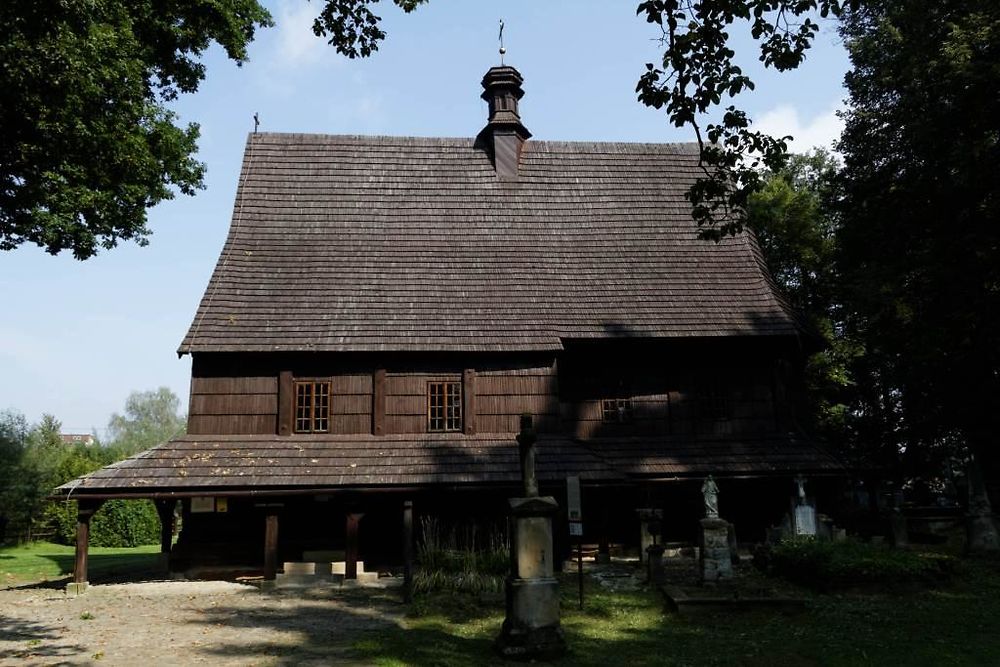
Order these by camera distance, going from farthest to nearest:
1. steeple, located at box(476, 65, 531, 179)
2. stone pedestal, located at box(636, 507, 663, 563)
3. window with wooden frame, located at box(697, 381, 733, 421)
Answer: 1. steeple, located at box(476, 65, 531, 179)
2. window with wooden frame, located at box(697, 381, 733, 421)
3. stone pedestal, located at box(636, 507, 663, 563)

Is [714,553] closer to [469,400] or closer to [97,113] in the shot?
[469,400]

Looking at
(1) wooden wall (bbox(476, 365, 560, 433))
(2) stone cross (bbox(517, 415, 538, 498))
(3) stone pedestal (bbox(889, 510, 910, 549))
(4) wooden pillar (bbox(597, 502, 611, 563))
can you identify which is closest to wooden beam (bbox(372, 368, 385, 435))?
(1) wooden wall (bbox(476, 365, 560, 433))

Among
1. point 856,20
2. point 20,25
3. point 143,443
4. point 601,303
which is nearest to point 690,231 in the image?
point 601,303

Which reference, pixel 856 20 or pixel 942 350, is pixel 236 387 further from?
pixel 856 20

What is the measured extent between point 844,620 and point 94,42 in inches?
587

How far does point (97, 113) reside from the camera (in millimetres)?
13664

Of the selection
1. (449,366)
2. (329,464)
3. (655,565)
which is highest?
(449,366)

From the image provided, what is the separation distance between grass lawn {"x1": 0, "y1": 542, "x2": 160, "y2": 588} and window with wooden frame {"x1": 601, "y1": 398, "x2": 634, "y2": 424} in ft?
39.2

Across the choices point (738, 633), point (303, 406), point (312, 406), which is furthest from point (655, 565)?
point (303, 406)

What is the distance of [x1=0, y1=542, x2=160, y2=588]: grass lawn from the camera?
1748 cm

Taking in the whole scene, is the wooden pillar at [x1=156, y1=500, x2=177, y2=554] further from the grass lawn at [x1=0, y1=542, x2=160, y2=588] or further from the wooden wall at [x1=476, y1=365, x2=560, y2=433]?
the wooden wall at [x1=476, y1=365, x2=560, y2=433]

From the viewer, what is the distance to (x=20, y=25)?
31.7 feet

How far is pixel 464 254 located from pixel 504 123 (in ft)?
15.0

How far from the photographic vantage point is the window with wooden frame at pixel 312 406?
54.3 feet
